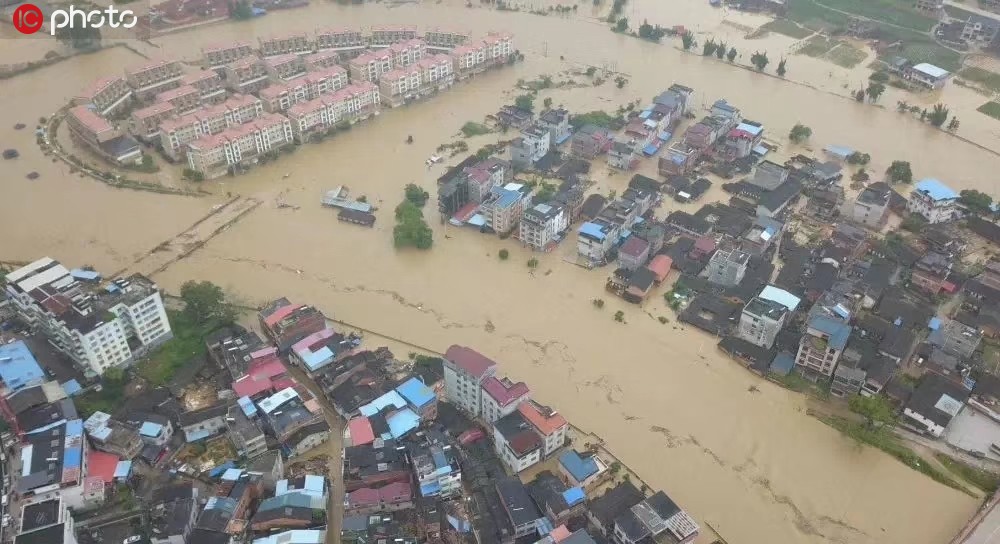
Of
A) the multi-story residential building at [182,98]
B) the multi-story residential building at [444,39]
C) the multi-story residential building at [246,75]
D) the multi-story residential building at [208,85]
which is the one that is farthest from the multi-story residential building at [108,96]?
the multi-story residential building at [444,39]

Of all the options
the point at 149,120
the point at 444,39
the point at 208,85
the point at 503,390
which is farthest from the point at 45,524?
the point at 444,39

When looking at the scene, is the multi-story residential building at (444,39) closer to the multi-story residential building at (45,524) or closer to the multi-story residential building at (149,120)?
the multi-story residential building at (149,120)

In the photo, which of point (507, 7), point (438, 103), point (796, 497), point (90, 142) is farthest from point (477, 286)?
point (507, 7)

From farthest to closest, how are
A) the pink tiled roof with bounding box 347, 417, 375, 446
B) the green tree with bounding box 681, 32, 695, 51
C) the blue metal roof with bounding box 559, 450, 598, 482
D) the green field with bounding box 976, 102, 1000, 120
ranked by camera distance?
the green tree with bounding box 681, 32, 695, 51 < the green field with bounding box 976, 102, 1000, 120 < the pink tiled roof with bounding box 347, 417, 375, 446 < the blue metal roof with bounding box 559, 450, 598, 482

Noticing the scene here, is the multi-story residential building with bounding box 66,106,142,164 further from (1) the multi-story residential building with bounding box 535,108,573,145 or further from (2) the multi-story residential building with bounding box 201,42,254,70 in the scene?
(1) the multi-story residential building with bounding box 535,108,573,145

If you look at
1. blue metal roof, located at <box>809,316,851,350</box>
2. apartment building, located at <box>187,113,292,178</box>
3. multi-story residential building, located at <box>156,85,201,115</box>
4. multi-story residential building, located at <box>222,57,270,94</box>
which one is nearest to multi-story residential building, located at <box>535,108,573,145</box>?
apartment building, located at <box>187,113,292,178</box>

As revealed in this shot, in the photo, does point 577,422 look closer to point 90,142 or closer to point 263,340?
point 263,340
